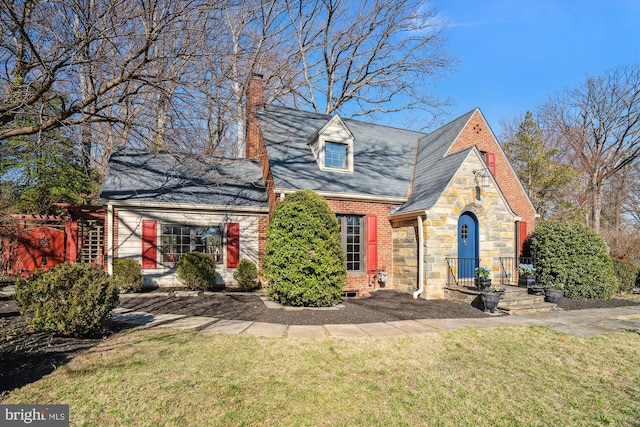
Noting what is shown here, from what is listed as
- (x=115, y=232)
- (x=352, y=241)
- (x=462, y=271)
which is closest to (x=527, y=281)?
(x=462, y=271)

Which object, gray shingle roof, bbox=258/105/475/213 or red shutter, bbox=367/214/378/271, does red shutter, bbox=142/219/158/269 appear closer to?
gray shingle roof, bbox=258/105/475/213

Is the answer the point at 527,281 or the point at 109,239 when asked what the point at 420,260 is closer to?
the point at 527,281

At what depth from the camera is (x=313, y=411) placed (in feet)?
10.9

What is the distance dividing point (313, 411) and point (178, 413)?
1.28 m

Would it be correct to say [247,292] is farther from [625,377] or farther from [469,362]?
[625,377]

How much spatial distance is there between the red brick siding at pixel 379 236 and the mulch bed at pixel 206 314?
649mm

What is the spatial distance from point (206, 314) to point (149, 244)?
438 cm

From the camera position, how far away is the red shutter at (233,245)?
36.2 ft

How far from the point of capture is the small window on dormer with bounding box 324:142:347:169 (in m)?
12.1

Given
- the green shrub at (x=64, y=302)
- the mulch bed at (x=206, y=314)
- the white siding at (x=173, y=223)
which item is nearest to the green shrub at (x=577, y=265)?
the mulch bed at (x=206, y=314)

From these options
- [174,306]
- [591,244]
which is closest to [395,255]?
[591,244]

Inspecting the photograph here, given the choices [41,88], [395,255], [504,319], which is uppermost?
[41,88]

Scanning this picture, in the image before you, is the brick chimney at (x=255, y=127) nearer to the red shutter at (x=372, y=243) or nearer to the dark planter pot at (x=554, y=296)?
the red shutter at (x=372, y=243)

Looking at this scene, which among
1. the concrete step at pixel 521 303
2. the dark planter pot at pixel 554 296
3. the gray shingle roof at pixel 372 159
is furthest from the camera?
the gray shingle roof at pixel 372 159
